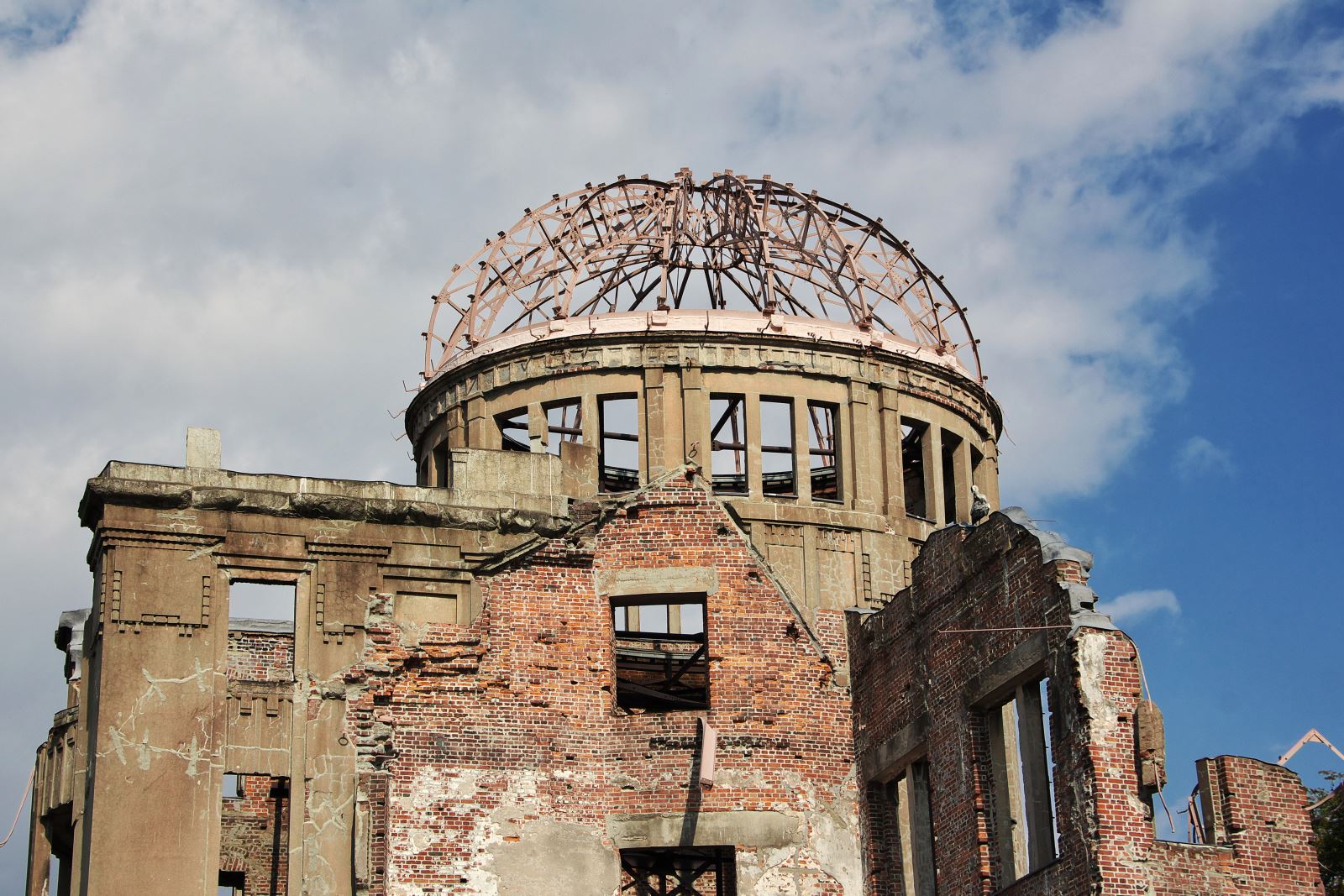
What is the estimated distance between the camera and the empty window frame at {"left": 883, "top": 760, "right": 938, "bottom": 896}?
83.4 ft

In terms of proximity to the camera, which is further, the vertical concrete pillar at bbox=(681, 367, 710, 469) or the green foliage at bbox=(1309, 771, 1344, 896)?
the vertical concrete pillar at bbox=(681, 367, 710, 469)

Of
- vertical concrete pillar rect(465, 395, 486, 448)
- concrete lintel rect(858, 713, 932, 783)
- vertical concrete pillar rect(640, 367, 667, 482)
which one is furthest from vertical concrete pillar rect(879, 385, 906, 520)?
concrete lintel rect(858, 713, 932, 783)

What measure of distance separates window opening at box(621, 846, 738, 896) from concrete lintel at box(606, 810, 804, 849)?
0.37 meters

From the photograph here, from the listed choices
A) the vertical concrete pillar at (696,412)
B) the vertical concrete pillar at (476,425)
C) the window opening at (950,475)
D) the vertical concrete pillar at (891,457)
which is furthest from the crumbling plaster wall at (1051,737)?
the vertical concrete pillar at (476,425)

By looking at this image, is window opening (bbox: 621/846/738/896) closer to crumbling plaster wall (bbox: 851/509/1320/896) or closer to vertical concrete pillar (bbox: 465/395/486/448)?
crumbling plaster wall (bbox: 851/509/1320/896)

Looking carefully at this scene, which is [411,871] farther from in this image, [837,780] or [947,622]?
[947,622]

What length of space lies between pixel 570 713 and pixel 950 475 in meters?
12.9

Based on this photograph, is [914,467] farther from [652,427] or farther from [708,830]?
[708,830]

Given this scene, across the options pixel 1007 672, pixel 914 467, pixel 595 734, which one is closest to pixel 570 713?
pixel 595 734

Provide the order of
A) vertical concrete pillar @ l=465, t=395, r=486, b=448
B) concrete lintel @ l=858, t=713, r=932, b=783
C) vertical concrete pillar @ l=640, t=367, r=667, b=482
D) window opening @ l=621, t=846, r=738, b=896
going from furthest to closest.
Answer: vertical concrete pillar @ l=465, t=395, r=486, b=448 < vertical concrete pillar @ l=640, t=367, r=667, b=482 < window opening @ l=621, t=846, r=738, b=896 < concrete lintel @ l=858, t=713, r=932, b=783

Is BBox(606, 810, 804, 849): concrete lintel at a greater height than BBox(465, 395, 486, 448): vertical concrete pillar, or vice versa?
BBox(465, 395, 486, 448): vertical concrete pillar

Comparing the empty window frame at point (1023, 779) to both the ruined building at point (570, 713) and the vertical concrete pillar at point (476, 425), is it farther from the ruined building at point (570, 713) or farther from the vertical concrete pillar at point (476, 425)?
the vertical concrete pillar at point (476, 425)

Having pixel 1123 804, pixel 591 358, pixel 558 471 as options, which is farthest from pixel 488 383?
pixel 1123 804

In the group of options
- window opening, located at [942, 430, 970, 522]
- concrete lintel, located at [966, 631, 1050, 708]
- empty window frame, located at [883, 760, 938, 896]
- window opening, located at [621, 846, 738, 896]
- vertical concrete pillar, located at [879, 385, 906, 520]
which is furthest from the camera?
window opening, located at [942, 430, 970, 522]
